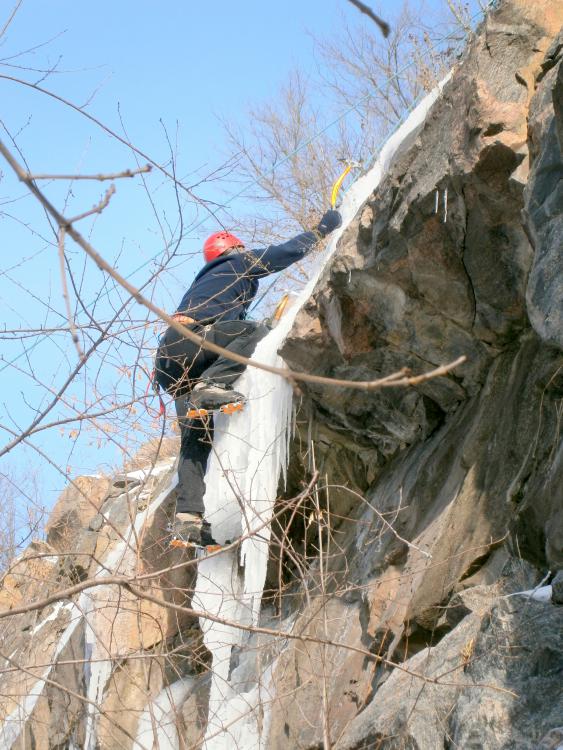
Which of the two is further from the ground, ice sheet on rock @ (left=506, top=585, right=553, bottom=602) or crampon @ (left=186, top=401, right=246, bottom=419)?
crampon @ (left=186, top=401, right=246, bottom=419)

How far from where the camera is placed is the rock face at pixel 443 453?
3730mm

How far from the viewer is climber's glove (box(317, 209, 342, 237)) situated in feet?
22.7

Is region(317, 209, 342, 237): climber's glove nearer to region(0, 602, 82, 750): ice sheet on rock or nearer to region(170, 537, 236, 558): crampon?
region(170, 537, 236, 558): crampon

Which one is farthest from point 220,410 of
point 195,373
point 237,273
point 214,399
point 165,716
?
point 165,716

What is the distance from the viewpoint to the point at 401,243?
202 inches

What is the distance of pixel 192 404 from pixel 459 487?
2193mm

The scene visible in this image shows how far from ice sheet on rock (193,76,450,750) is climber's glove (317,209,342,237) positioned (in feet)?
0.23

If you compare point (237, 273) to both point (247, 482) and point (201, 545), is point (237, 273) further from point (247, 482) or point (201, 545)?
point (201, 545)

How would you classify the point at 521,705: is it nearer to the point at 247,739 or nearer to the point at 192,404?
the point at 247,739

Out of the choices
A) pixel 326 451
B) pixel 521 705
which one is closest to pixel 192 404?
pixel 326 451

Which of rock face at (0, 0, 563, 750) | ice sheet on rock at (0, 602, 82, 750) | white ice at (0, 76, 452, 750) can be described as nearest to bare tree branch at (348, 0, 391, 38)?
rock face at (0, 0, 563, 750)

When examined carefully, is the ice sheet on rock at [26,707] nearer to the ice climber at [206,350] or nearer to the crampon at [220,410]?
the ice climber at [206,350]

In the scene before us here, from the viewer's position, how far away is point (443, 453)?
5398 mm

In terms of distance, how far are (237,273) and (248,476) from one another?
4.57ft
